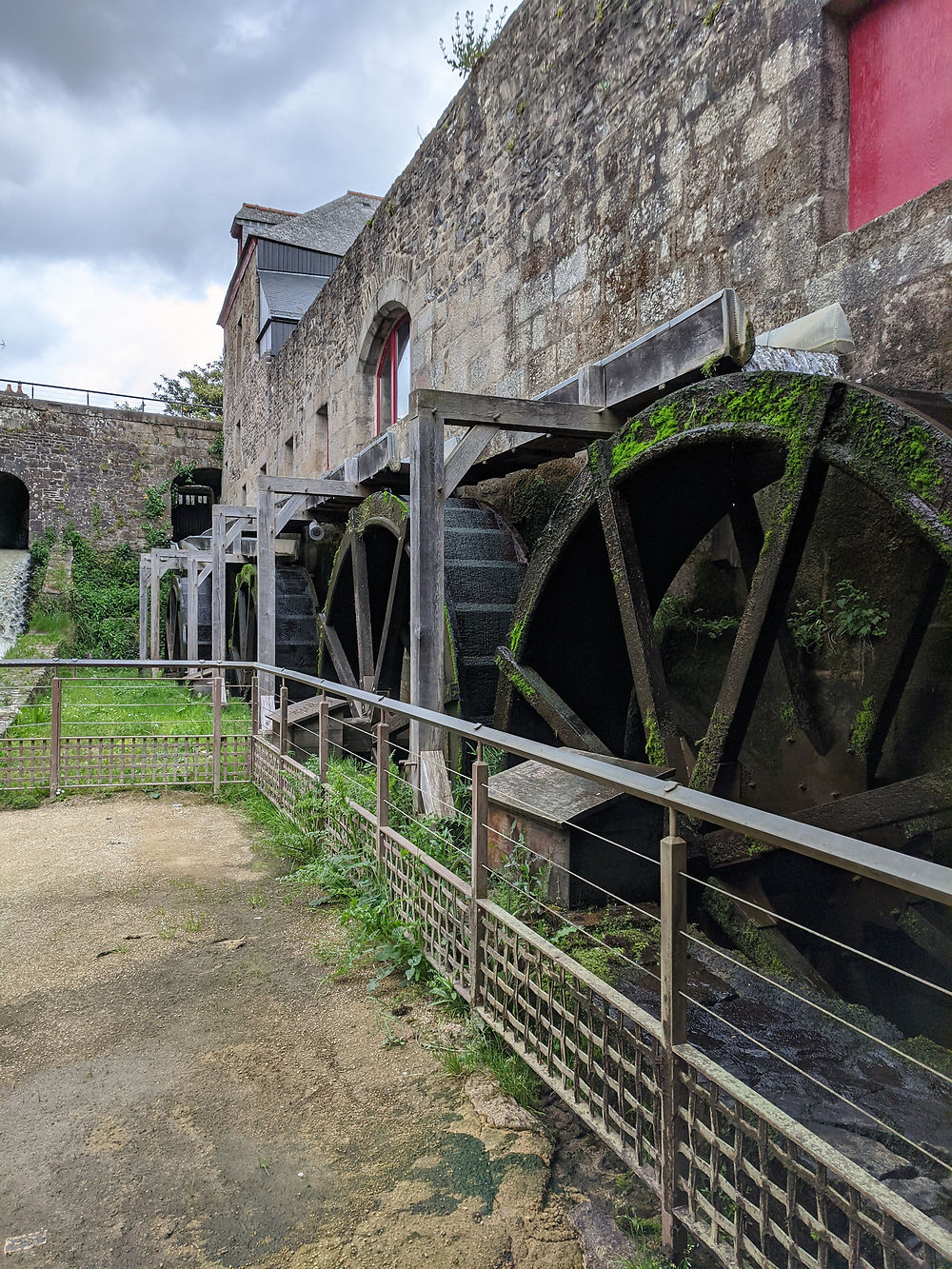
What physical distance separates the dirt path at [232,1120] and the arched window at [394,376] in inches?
256

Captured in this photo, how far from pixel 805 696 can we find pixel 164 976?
2.70 m

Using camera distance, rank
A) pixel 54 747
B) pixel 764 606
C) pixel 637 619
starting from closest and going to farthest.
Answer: pixel 764 606
pixel 637 619
pixel 54 747

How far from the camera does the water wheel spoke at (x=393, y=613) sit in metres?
6.07

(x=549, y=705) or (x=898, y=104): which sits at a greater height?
(x=898, y=104)

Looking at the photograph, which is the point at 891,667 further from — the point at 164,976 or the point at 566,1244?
the point at 164,976

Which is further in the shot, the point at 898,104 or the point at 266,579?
the point at 266,579

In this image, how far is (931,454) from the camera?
2.43 metres

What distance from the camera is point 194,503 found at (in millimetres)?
27578

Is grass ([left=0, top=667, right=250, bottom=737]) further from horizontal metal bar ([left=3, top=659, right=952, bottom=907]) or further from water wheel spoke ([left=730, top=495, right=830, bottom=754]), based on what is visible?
horizontal metal bar ([left=3, top=659, right=952, bottom=907])

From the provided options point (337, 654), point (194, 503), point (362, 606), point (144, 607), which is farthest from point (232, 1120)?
point (194, 503)

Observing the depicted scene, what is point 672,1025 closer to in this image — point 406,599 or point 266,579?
point 406,599

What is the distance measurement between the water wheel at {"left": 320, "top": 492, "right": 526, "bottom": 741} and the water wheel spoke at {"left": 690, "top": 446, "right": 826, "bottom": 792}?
5.95 feet

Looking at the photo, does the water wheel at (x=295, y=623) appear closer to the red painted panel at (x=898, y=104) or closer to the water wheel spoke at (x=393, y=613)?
the water wheel spoke at (x=393, y=613)

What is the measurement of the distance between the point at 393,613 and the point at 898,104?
4.33m
